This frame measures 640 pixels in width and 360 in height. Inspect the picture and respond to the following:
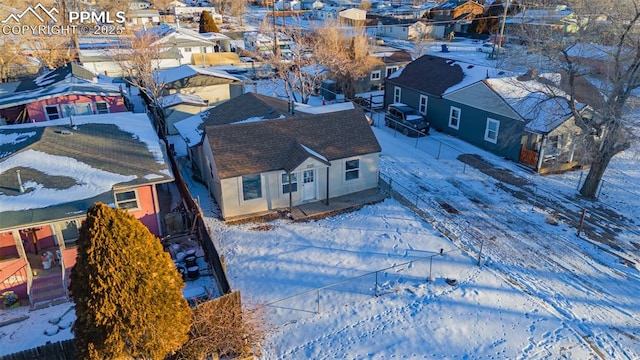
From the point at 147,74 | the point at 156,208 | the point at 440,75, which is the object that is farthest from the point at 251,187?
the point at 440,75

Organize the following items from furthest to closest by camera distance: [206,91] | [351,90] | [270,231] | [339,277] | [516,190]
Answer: [351,90] → [206,91] → [516,190] → [270,231] → [339,277]

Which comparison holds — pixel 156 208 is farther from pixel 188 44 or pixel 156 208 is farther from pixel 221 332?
pixel 188 44

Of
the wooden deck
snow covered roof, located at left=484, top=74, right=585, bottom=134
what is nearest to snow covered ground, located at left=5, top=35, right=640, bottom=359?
the wooden deck

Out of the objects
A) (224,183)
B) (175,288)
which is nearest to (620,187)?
(224,183)

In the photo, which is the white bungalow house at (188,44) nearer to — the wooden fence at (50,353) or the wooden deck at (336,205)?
the wooden deck at (336,205)

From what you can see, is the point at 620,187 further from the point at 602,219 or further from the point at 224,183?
the point at 224,183

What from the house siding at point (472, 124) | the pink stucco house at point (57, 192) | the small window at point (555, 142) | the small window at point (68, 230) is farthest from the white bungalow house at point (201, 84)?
the small window at point (555, 142)
